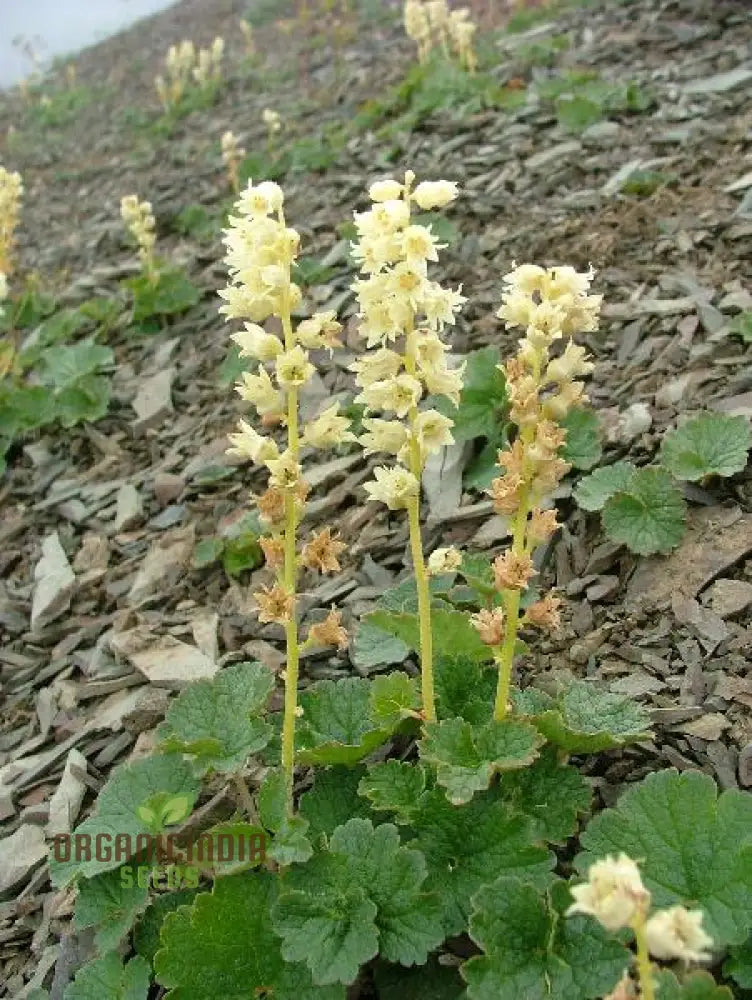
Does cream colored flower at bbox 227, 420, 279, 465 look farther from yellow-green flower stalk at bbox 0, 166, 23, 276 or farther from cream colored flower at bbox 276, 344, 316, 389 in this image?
yellow-green flower stalk at bbox 0, 166, 23, 276

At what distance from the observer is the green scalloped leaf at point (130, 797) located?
Result: 281 centimetres

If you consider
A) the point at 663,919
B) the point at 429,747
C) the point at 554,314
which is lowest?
the point at 429,747

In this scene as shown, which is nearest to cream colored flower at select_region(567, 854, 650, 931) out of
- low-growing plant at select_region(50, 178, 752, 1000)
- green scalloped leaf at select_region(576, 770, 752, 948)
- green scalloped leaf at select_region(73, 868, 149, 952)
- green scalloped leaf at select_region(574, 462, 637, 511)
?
low-growing plant at select_region(50, 178, 752, 1000)

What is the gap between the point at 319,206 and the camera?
7.73m

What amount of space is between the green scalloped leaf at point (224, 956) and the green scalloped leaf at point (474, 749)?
604mm

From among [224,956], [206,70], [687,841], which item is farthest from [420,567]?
[206,70]

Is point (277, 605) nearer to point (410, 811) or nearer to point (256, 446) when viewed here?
point (256, 446)

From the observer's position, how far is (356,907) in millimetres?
2447

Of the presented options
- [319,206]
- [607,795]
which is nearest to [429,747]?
[607,795]

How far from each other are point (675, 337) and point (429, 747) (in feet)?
9.15

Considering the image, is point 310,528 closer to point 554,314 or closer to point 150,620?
point 150,620

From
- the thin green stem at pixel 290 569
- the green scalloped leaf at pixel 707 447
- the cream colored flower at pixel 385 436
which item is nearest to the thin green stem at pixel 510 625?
the cream colored flower at pixel 385 436

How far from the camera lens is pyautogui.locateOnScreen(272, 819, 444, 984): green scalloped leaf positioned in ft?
7.80

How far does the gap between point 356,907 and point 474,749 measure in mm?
501
